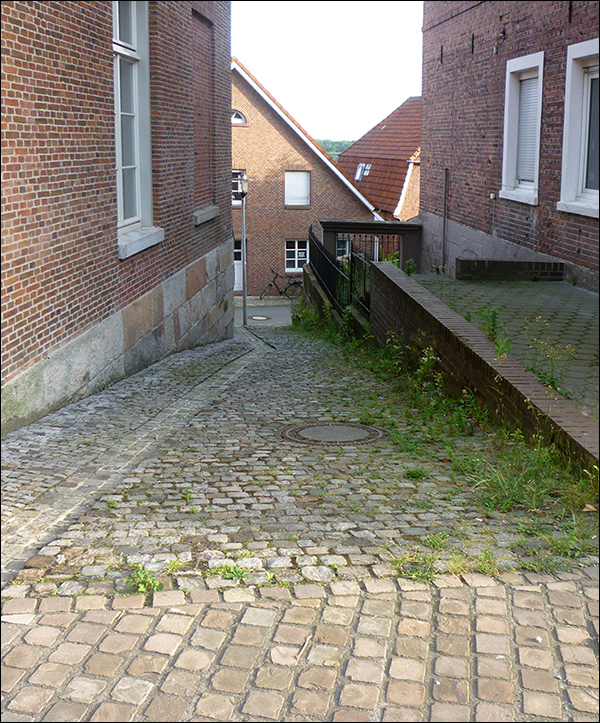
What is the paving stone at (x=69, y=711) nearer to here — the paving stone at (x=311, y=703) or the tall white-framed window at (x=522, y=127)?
the paving stone at (x=311, y=703)

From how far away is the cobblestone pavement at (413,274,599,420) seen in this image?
3.77 meters

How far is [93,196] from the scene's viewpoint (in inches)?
291

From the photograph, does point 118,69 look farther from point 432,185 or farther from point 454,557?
point 432,185

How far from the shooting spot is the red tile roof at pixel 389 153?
108 ft

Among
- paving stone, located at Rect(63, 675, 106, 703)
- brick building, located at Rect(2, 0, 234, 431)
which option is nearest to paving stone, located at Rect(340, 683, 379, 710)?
paving stone, located at Rect(63, 675, 106, 703)

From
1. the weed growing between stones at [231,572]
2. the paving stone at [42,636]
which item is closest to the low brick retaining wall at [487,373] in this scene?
the weed growing between stones at [231,572]

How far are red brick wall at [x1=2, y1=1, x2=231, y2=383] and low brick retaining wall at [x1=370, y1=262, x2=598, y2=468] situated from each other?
123 inches

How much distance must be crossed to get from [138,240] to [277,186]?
88.7 feet

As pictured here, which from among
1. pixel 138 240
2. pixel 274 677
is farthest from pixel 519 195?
pixel 274 677

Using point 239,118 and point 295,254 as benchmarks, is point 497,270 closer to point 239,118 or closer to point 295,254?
point 239,118

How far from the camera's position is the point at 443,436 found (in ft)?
20.8

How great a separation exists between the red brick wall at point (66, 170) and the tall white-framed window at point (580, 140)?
3.75 metres

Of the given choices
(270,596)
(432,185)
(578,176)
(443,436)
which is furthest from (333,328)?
(270,596)

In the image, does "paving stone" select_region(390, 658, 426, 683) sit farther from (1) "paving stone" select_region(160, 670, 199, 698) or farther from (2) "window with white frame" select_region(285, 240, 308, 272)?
(2) "window with white frame" select_region(285, 240, 308, 272)
